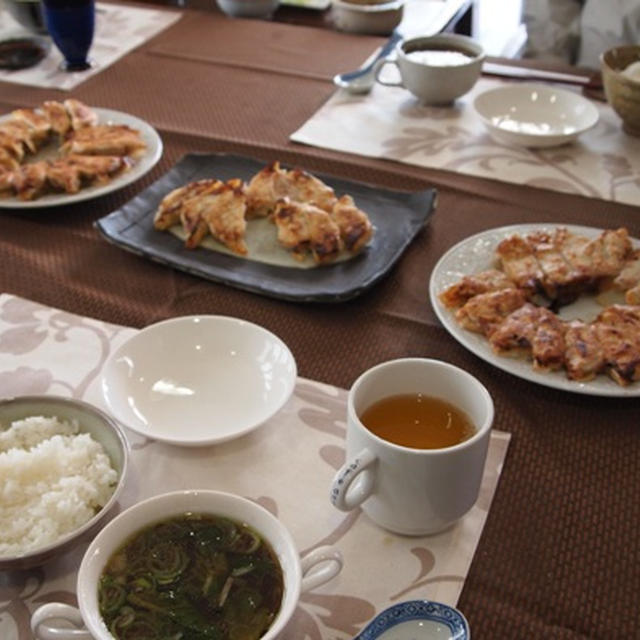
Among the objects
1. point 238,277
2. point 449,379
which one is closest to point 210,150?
point 238,277

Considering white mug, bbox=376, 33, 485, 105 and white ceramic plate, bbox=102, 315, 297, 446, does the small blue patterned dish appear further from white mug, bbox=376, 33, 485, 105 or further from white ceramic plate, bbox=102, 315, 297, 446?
white mug, bbox=376, 33, 485, 105

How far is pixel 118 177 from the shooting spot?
1.30 meters

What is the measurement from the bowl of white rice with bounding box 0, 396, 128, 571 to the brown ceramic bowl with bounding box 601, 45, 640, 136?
1053 millimetres

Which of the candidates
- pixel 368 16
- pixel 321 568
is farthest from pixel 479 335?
pixel 368 16

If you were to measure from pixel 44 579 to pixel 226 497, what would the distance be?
0.18 m

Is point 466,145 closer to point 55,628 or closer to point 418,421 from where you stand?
point 418,421

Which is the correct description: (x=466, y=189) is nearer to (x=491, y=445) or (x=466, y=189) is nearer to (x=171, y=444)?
(x=491, y=445)

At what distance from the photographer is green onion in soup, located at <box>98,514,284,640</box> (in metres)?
0.60

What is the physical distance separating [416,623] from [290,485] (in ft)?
0.70

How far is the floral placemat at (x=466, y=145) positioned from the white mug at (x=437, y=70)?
3 centimetres

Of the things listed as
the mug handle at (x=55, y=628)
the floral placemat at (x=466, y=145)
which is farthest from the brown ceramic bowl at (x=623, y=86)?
the mug handle at (x=55, y=628)

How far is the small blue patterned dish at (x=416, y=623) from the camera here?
2.02 feet

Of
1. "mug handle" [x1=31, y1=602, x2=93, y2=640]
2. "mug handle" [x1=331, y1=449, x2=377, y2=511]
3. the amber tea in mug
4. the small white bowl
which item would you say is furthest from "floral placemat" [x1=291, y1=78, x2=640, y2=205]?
"mug handle" [x1=31, y1=602, x2=93, y2=640]

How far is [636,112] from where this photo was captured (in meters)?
1.41
